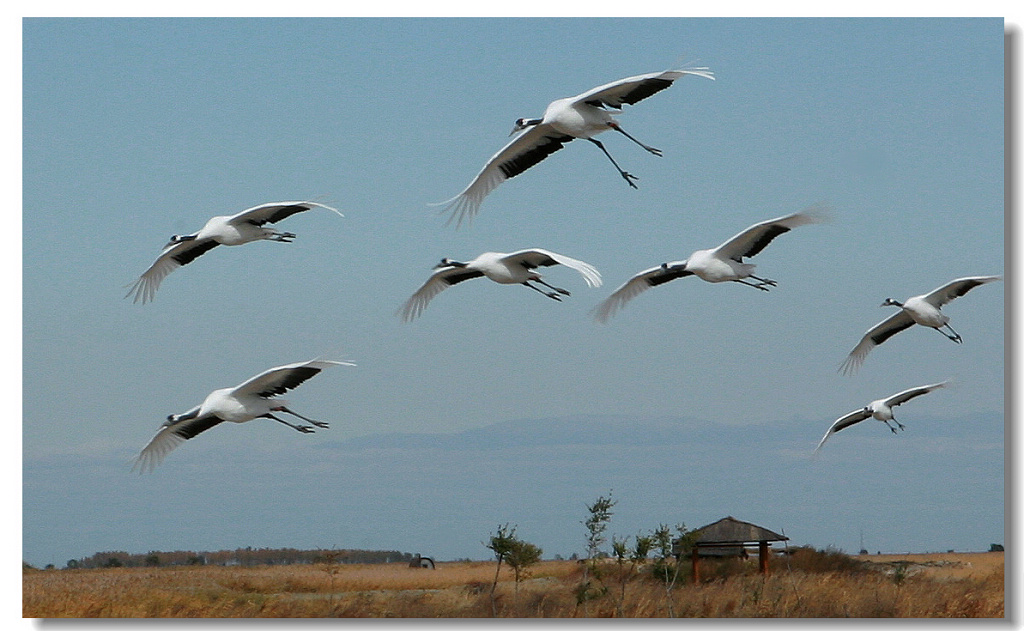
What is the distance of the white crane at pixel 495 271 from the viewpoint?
12979 mm

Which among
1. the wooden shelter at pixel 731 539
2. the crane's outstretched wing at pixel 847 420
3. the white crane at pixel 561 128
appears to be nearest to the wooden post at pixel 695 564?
the wooden shelter at pixel 731 539

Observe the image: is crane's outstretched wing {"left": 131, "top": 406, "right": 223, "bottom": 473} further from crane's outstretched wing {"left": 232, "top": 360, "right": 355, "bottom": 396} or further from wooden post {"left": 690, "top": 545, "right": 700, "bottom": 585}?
wooden post {"left": 690, "top": 545, "right": 700, "bottom": 585}

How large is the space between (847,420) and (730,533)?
13.0ft

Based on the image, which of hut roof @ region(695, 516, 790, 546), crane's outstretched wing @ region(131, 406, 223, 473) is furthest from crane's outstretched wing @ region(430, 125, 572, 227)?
hut roof @ region(695, 516, 790, 546)

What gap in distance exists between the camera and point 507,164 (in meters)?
13.8

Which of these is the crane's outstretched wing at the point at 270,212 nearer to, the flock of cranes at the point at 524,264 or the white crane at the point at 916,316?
the flock of cranes at the point at 524,264

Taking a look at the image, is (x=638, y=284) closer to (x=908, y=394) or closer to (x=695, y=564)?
(x=908, y=394)

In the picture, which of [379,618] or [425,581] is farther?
[425,581]

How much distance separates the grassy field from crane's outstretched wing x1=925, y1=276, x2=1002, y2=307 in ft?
7.56

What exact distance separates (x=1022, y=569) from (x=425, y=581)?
6.58m

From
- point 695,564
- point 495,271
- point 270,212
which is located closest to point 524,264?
point 495,271
